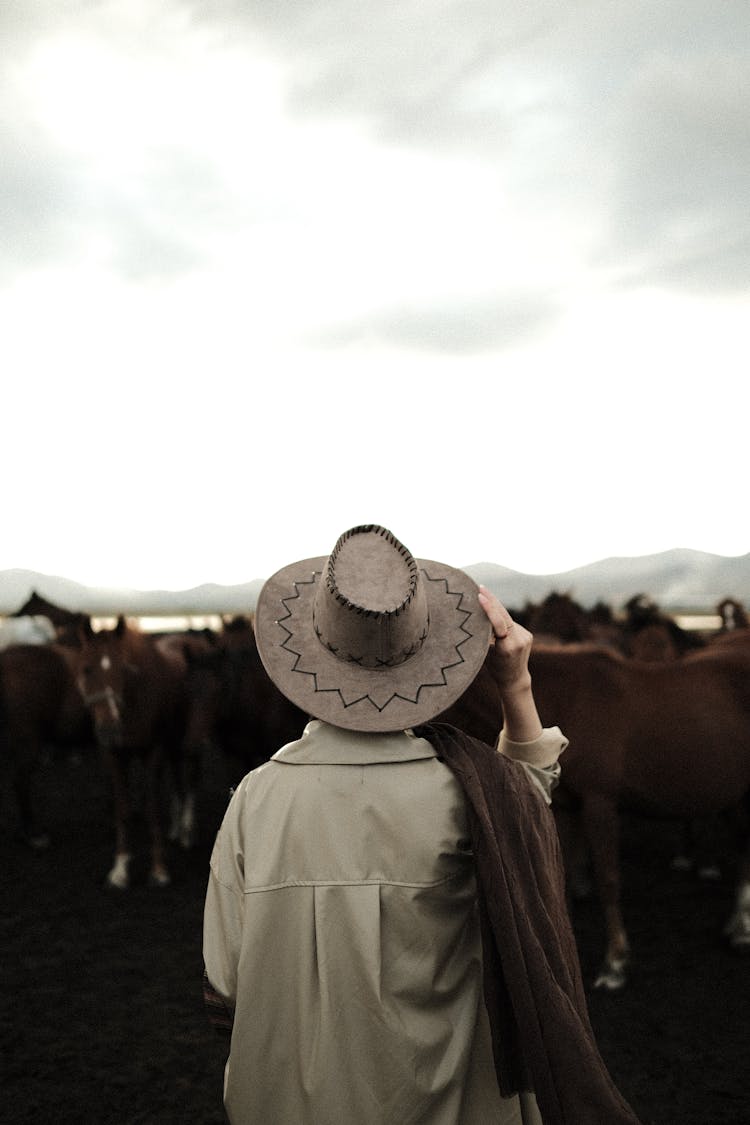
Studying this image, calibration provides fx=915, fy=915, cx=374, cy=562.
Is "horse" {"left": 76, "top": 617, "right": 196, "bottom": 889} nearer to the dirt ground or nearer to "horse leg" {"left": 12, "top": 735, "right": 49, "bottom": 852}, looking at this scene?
the dirt ground

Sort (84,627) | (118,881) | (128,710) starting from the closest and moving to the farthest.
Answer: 1. (84,627)
2. (118,881)
3. (128,710)

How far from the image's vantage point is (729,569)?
11625 cm

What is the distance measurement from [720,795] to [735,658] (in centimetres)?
95

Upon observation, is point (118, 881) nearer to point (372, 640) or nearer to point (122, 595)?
point (372, 640)

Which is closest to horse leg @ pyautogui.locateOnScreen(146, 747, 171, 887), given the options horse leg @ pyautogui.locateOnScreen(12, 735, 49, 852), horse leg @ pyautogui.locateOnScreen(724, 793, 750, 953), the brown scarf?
horse leg @ pyautogui.locateOnScreen(12, 735, 49, 852)

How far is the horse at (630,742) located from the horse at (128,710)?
3.52 metres

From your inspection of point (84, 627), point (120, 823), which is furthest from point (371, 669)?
point (120, 823)

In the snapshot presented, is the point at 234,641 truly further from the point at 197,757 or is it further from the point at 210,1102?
the point at 210,1102

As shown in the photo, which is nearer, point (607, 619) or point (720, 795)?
point (720, 795)

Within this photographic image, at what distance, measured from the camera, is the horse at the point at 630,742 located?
5.61 meters

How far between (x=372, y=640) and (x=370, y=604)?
0.24ft

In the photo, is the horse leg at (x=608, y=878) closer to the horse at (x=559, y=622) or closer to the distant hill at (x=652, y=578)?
the horse at (x=559, y=622)

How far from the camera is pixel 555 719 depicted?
5.71 metres

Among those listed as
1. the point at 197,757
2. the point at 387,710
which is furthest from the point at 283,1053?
the point at 197,757
